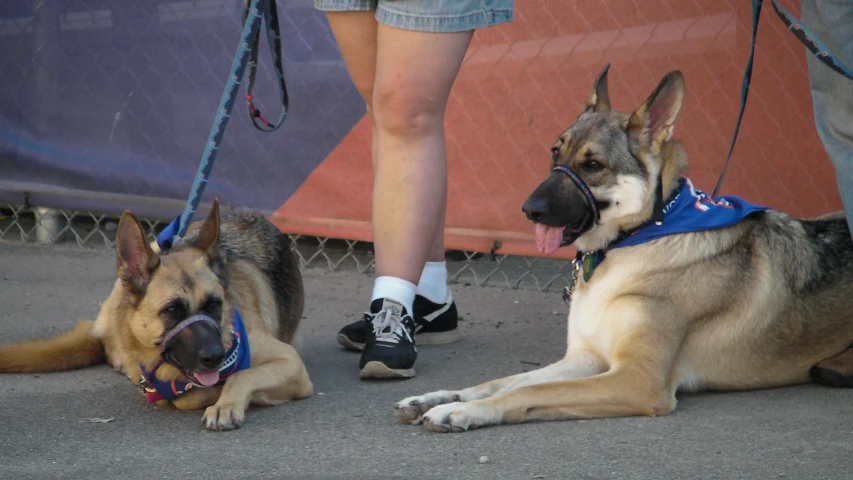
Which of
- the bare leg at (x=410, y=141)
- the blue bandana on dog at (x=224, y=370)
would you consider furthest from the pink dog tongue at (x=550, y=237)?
the blue bandana on dog at (x=224, y=370)

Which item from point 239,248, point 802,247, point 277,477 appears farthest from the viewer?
point 239,248

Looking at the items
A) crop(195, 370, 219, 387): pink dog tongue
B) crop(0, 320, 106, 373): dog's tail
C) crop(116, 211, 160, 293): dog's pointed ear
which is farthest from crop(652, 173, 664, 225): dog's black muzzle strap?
crop(0, 320, 106, 373): dog's tail

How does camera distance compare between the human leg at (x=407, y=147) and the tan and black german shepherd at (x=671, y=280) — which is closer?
the tan and black german shepherd at (x=671, y=280)

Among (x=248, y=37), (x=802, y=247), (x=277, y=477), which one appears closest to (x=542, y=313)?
(x=802, y=247)

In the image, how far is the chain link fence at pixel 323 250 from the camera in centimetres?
593

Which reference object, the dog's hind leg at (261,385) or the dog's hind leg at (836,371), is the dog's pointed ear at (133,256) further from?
the dog's hind leg at (836,371)

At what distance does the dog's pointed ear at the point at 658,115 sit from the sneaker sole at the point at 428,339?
1379 millimetres

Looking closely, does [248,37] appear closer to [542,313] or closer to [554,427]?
[554,427]

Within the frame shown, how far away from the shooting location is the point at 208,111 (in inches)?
248

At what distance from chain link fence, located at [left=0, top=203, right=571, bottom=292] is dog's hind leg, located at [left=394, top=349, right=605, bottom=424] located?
194 centimetres

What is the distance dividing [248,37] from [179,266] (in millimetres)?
889

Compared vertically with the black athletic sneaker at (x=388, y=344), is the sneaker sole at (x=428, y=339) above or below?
below

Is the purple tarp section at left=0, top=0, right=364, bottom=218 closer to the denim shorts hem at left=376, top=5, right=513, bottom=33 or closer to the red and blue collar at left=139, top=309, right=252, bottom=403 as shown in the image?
the denim shorts hem at left=376, top=5, right=513, bottom=33

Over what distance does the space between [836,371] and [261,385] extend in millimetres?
2038
